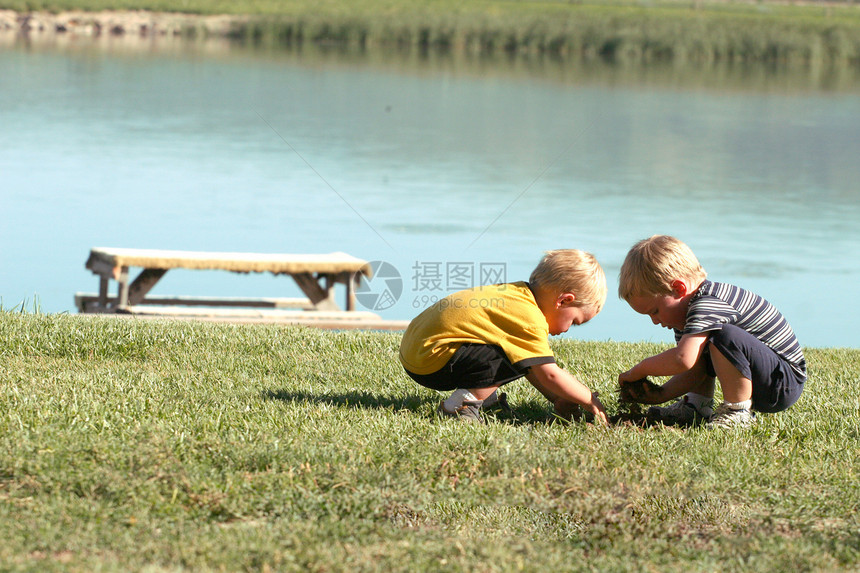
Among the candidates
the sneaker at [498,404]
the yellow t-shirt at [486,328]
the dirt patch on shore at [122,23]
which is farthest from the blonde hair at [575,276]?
the dirt patch on shore at [122,23]

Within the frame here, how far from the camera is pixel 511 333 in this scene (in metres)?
4.05

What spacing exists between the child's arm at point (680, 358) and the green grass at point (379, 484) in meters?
0.27

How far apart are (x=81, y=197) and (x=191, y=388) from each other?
1236 centimetres

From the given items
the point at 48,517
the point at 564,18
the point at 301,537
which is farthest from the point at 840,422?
the point at 564,18

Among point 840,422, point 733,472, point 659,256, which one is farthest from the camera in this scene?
point 840,422

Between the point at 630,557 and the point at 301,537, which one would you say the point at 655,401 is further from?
the point at 301,537

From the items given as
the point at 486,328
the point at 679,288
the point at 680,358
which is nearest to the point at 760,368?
the point at 680,358

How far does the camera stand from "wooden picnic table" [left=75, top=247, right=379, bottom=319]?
10.0m

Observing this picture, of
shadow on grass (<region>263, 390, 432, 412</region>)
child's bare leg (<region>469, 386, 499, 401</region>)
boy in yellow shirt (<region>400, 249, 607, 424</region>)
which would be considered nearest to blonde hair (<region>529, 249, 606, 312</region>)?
boy in yellow shirt (<region>400, 249, 607, 424</region>)

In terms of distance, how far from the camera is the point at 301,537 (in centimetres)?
300

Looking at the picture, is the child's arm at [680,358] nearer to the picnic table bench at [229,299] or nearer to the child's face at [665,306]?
the child's face at [665,306]

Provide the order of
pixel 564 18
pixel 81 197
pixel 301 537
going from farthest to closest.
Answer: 1. pixel 564 18
2. pixel 81 197
3. pixel 301 537

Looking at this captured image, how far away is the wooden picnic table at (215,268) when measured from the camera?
1002 centimetres
